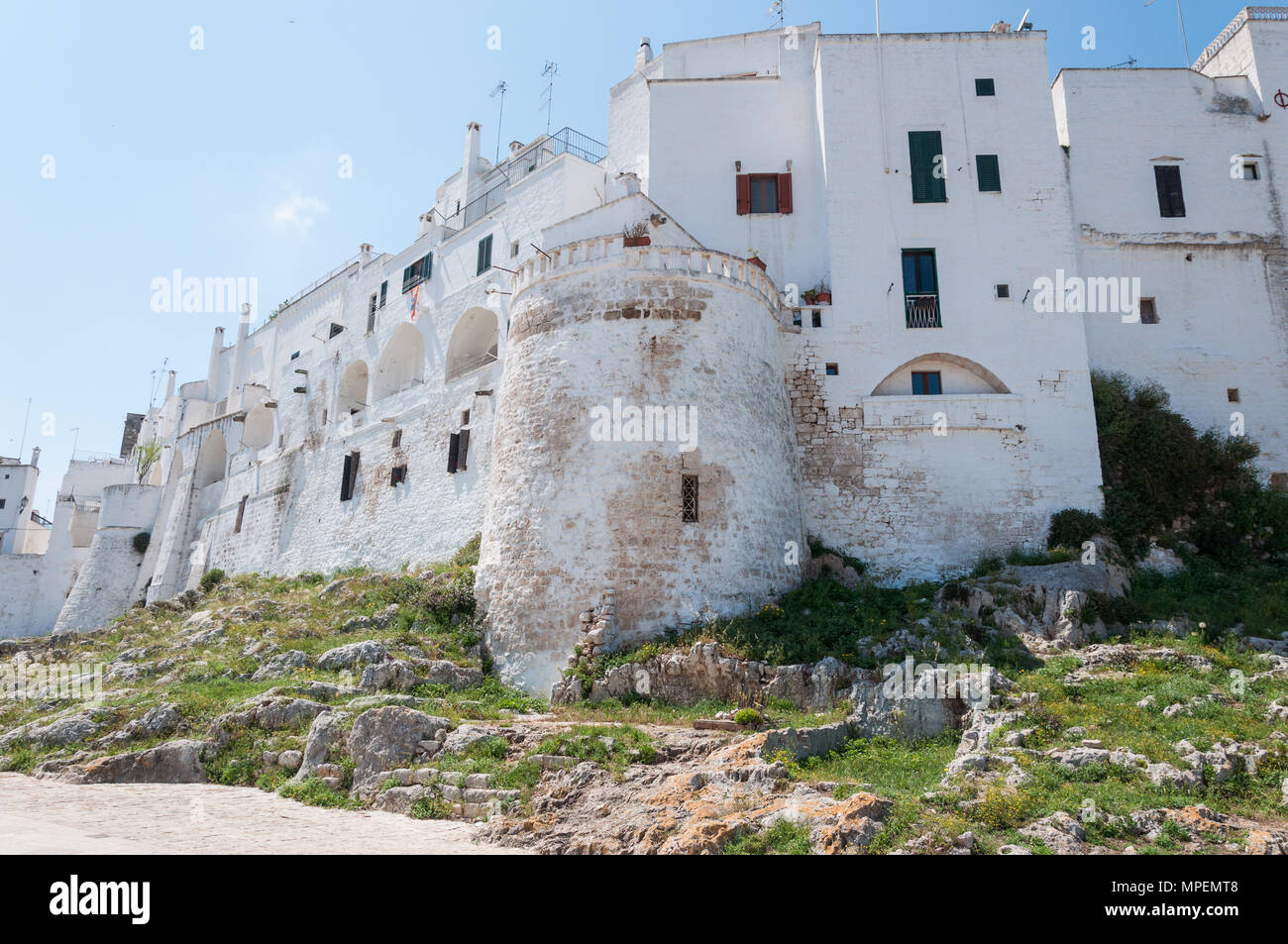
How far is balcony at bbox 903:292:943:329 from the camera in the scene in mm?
23703

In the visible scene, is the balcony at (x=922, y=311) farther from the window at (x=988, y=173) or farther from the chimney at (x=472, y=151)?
the chimney at (x=472, y=151)

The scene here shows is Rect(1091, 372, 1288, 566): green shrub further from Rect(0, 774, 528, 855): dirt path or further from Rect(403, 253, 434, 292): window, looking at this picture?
Rect(403, 253, 434, 292): window

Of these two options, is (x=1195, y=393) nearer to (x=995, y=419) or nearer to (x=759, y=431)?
(x=995, y=419)

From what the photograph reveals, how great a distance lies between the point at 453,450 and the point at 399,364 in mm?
8132

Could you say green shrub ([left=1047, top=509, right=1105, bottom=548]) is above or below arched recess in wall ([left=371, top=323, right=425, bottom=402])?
below

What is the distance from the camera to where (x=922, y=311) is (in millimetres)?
23828

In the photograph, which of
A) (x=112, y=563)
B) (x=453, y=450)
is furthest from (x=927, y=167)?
(x=112, y=563)

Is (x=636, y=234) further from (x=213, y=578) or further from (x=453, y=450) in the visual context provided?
(x=213, y=578)

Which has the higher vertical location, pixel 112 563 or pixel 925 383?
pixel 925 383

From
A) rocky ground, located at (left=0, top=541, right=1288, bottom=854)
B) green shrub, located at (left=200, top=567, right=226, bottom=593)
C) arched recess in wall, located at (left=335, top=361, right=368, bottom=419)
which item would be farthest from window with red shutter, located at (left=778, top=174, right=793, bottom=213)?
green shrub, located at (left=200, top=567, right=226, bottom=593)

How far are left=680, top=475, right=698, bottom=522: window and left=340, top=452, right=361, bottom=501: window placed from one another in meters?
16.4

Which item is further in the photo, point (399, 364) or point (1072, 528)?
point (399, 364)
